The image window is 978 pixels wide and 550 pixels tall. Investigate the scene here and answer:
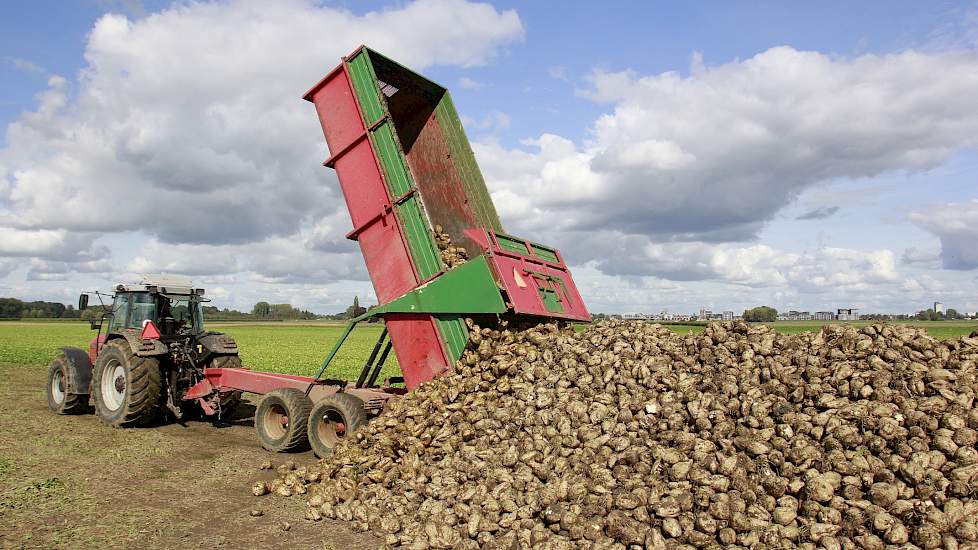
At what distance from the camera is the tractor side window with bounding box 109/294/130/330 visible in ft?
31.9

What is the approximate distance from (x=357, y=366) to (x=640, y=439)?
15366 millimetres

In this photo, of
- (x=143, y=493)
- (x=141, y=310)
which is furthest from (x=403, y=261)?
(x=141, y=310)

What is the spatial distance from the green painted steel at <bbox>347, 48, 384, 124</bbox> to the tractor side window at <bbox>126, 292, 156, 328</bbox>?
204 inches

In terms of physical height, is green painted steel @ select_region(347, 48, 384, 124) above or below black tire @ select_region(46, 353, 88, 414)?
above

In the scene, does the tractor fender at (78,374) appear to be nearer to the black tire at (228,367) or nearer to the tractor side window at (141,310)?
the tractor side window at (141,310)

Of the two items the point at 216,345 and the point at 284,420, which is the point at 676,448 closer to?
the point at 284,420

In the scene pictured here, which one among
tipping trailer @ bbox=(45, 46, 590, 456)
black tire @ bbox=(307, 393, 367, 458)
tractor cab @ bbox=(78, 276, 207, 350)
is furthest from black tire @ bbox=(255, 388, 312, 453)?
tractor cab @ bbox=(78, 276, 207, 350)

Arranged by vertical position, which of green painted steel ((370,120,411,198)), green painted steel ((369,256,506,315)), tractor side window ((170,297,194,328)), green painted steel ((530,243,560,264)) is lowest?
green painted steel ((369,256,506,315))

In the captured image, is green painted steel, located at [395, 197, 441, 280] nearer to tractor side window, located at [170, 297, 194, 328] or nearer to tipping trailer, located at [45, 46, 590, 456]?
tipping trailer, located at [45, 46, 590, 456]

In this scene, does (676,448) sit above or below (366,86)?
below

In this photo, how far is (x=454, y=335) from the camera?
21.4 feet

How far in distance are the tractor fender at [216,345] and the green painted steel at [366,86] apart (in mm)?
4273

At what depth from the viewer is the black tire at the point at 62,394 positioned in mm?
9922

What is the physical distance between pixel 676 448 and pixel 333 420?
4.02 metres
